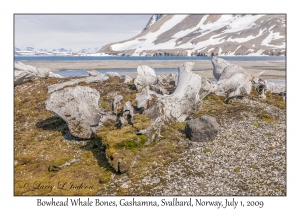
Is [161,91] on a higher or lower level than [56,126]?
higher

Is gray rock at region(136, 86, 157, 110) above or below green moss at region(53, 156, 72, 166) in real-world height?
above

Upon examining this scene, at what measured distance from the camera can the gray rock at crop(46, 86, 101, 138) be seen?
1785 centimetres

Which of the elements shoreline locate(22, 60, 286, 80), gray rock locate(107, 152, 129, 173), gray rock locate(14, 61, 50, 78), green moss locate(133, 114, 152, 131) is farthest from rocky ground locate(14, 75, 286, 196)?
shoreline locate(22, 60, 286, 80)

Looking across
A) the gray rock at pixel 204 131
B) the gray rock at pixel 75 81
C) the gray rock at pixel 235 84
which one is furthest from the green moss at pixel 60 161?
the gray rock at pixel 235 84

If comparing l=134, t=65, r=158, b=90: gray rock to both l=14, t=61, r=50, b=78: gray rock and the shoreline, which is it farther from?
the shoreline

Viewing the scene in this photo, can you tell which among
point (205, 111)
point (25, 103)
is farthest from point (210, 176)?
point (25, 103)

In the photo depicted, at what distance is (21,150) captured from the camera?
16.8 meters

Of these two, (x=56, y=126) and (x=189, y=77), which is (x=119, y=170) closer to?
(x=56, y=126)

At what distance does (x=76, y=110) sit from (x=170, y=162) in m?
7.98

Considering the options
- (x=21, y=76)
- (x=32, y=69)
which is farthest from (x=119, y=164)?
(x=32, y=69)

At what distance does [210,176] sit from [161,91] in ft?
38.7

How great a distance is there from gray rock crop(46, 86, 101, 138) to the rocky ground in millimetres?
891

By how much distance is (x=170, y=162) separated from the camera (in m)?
14.5

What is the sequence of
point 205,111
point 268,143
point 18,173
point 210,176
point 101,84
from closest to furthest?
point 210,176 → point 18,173 → point 268,143 → point 205,111 → point 101,84
